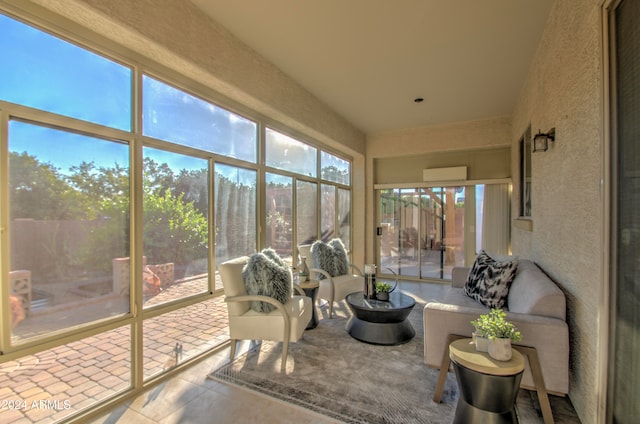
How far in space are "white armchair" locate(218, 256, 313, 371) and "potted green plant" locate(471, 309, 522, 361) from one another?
1557 millimetres

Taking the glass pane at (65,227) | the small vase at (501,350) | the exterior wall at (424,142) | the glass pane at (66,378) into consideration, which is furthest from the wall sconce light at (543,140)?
the glass pane at (66,378)

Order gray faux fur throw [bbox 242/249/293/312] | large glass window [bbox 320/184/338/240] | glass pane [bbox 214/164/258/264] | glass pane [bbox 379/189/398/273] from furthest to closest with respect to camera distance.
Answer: glass pane [bbox 379/189/398/273]
large glass window [bbox 320/184/338/240]
glass pane [bbox 214/164/258/264]
gray faux fur throw [bbox 242/249/293/312]

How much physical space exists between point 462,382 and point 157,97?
3.20 metres

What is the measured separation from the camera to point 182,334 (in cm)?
284

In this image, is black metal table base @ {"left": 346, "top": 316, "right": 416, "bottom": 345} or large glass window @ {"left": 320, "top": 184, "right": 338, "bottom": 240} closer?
black metal table base @ {"left": 346, "top": 316, "right": 416, "bottom": 345}

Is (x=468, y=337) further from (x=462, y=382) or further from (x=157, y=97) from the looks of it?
(x=157, y=97)

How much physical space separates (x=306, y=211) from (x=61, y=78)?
348 centimetres

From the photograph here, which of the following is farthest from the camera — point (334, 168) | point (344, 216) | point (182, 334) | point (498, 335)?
point (344, 216)

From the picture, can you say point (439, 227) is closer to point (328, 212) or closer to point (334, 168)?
point (328, 212)

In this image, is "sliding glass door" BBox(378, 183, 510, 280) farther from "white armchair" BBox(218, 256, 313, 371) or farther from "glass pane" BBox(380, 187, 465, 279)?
"white armchair" BBox(218, 256, 313, 371)

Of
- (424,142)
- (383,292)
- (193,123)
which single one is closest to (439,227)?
(424,142)

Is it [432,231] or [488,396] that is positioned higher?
[432,231]

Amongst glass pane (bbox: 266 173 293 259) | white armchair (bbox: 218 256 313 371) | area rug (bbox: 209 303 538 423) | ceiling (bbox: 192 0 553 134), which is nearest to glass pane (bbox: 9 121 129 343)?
white armchair (bbox: 218 256 313 371)

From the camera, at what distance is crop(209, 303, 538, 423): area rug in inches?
82.9
